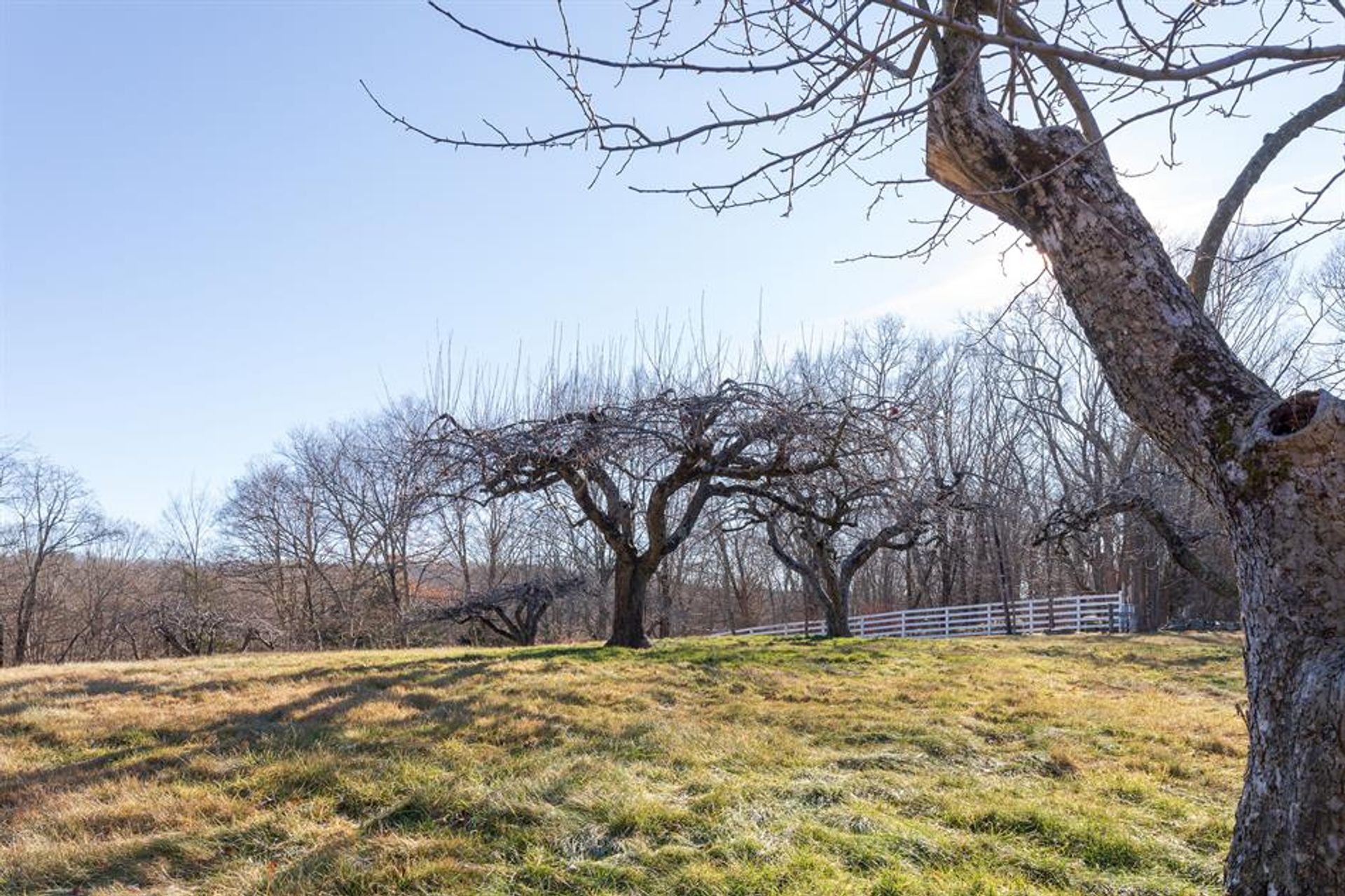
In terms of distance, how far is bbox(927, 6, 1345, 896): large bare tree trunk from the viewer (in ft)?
5.01

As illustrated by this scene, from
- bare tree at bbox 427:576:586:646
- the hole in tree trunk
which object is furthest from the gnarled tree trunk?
the hole in tree trunk

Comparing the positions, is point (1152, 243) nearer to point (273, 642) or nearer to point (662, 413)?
point (662, 413)

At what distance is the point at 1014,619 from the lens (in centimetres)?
2072

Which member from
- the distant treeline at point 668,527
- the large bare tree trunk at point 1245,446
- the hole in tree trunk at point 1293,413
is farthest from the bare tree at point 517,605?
the hole in tree trunk at point 1293,413

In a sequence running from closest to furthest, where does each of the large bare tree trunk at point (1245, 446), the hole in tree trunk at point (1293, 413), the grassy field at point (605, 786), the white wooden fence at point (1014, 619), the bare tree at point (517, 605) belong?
the large bare tree trunk at point (1245, 446) → the hole in tree trunk at point (1293, 413) → the grassy field at point (605, 786) → the bare tree at point (517, 605) → the white wooden fence at point (1014, 619)

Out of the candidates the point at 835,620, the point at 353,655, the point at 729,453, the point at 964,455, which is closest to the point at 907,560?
the point at 964,455

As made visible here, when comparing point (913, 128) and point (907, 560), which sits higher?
point (913, 128)

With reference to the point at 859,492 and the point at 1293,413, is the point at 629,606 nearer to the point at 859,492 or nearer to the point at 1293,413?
the point at 859,492

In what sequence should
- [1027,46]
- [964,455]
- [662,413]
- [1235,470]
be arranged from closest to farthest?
[1027,46]
[1235,470]
[662,413]
[964,455]

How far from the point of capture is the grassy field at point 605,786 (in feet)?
9.75

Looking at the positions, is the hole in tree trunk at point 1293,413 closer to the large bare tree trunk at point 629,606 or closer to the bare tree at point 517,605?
the large bare tree trunk at point 629,606

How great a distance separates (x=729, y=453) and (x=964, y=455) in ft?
57.4

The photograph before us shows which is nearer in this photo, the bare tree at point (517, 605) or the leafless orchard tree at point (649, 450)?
the leafless orchard tree at point (649, 450)

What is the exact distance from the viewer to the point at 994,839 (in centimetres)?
327
